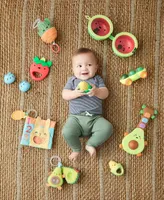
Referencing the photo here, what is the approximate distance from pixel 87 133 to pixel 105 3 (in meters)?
0.57

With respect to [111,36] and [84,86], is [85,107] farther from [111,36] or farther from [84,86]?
[111,36]

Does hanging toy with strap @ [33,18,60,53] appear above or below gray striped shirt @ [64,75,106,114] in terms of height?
above

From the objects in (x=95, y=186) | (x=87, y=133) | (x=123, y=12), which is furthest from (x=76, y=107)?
(x=123, y=12)

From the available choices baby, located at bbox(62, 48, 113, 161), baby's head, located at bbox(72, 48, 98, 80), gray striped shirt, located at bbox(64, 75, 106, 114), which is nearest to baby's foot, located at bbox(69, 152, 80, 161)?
baby, located at bbox(62, 48, 113, 161)

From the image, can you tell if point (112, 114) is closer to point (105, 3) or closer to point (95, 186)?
point (95, 186)

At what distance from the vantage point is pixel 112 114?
1226 mm

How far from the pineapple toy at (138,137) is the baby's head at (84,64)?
28 cm

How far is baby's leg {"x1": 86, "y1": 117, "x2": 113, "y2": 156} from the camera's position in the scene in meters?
1.14

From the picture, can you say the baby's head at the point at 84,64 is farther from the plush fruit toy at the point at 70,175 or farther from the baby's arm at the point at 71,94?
the plush fruit toy at the point at 70,175

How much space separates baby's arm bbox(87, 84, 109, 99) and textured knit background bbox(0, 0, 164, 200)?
55 mm

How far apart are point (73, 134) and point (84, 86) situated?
195 mm

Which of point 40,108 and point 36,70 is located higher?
point 36,70

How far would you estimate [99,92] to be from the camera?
116cm

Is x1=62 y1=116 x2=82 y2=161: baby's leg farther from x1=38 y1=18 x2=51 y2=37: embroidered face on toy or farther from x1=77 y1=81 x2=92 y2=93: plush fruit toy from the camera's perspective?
x1=38 y1=18 x2=51 y2=37: embroidered face on toy
